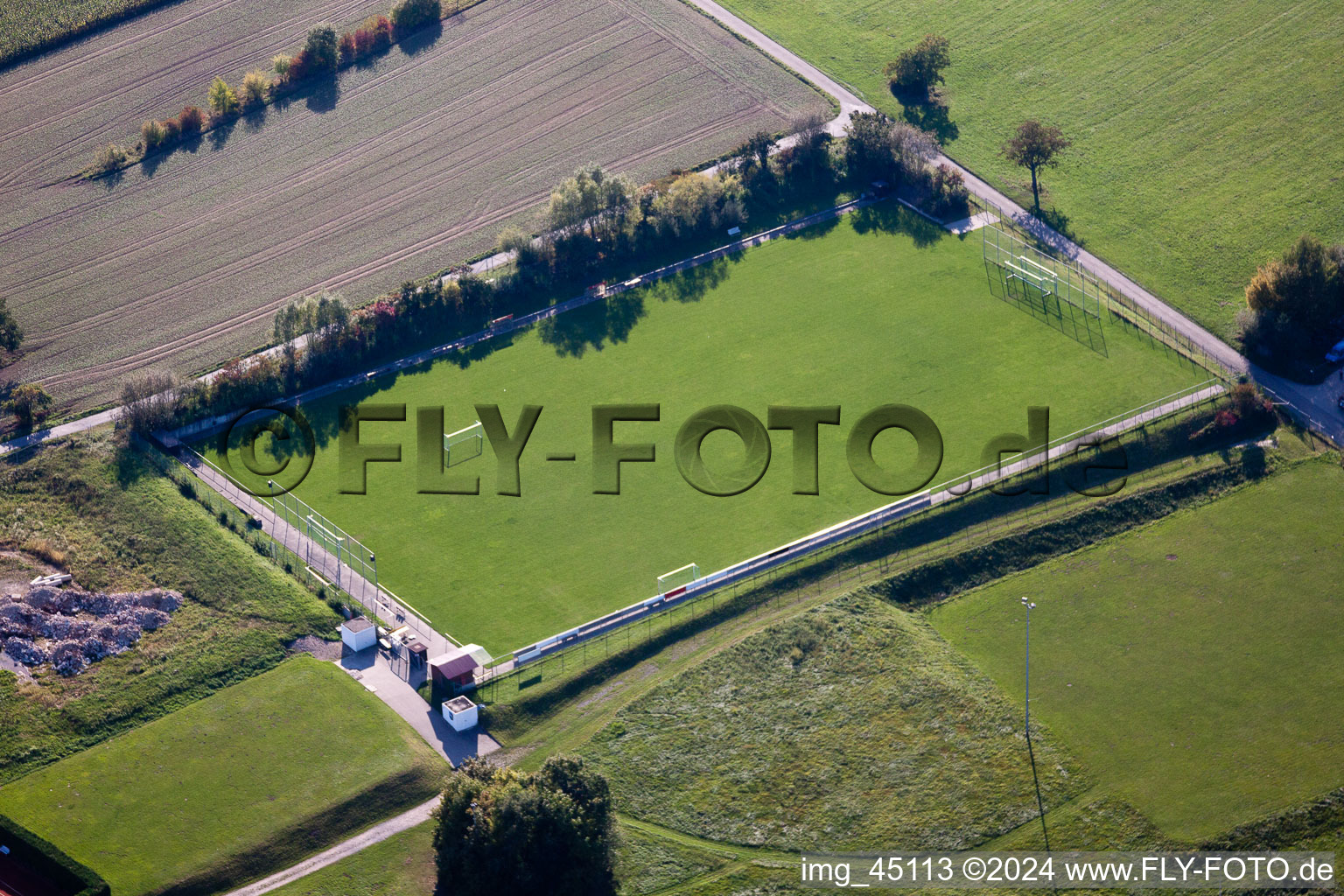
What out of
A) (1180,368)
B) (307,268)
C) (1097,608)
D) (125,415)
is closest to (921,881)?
(1097,608)

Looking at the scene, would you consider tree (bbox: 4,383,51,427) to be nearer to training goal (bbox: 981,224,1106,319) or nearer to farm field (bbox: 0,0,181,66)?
farm field (bbox: 0,0,181,66)

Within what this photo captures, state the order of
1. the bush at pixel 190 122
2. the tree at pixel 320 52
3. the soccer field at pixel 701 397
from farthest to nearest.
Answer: the tree at pixel 320 52, the bush at pixel 190 122, the soccer field at pixel 701 397

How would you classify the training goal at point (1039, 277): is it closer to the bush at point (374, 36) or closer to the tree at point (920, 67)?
the tree at point (920, 67)

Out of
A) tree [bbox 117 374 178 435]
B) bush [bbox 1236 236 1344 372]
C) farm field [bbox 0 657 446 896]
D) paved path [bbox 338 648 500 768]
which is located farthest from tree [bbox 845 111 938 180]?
farm field [bbox 0 657 446 896]

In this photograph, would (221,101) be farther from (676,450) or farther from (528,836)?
(528,836)

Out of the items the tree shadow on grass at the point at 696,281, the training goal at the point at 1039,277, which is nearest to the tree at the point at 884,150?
the training goal at the point at 1039,277

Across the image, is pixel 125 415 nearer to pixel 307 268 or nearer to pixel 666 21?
pixel 307 268
